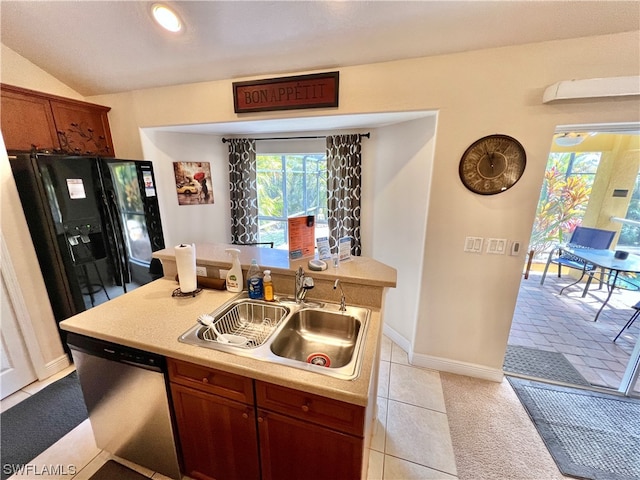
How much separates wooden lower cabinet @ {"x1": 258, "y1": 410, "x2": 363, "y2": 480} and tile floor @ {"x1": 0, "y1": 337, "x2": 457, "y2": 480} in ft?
1.91

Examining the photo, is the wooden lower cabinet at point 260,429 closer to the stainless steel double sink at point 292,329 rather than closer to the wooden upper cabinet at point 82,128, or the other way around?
the stainless steel double sink at point 292,329

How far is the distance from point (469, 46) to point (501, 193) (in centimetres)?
98

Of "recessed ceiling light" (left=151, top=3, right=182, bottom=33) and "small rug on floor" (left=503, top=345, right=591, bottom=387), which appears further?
"small rug on floor" (left=503, top=345, right=591, bottom=387)

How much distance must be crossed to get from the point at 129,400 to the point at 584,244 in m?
5.36

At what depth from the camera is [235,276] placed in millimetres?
1572

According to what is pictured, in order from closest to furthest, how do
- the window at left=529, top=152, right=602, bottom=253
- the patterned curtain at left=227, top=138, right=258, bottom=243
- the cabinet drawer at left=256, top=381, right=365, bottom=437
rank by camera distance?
the cabinet drawer at left=256, top=381, right=365, bottom=437 < the patterned curtain at left=227, top=138, right=258, bottom=243 < the window at left=529, top=152, right=602, bottom=253

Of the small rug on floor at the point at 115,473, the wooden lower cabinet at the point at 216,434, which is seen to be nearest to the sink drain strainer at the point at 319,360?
the wooden lower cabinet at the point at 216,434

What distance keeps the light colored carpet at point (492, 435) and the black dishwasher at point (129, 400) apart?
1.65m

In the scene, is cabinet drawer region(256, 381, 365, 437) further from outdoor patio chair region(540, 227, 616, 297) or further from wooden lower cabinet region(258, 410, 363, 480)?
outdoor patio chair region(540, 227, 616, 297)

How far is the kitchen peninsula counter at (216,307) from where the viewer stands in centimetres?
94

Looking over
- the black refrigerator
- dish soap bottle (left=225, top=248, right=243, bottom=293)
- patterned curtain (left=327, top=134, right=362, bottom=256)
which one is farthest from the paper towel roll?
patterned curtain (left=327, top=134, right=362, bottom=256)

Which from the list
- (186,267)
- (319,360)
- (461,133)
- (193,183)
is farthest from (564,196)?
(193,183)

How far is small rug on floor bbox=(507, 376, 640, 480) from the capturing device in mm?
1459

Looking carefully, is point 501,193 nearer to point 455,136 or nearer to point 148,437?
point 455,136
